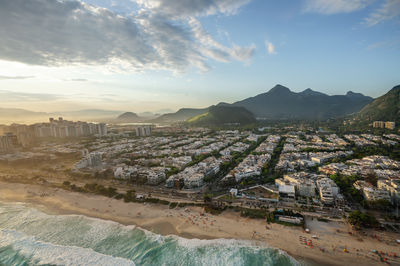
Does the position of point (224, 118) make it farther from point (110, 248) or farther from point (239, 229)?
point (110, 248)

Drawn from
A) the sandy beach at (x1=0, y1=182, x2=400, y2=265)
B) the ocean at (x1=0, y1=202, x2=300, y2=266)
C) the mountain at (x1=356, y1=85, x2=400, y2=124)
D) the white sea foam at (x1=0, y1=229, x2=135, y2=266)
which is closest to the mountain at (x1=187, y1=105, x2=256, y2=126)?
the mountain at (x1=356, y1=85, x2=400, y2=124)

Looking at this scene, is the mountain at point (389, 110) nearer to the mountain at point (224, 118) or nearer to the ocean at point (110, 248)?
the mountain at point (224, 118)

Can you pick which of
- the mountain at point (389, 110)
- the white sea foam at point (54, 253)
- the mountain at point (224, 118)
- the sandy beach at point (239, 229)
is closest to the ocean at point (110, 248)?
the white sea foam at point (54, 253)

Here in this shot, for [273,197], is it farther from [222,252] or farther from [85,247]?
[85,247]

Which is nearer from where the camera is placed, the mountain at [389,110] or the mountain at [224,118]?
the mountain at [389,110]

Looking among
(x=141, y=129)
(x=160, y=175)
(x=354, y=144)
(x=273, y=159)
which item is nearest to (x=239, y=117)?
(x=141, y=129)

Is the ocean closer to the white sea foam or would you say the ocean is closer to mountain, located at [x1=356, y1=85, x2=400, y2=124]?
the white sea foam
